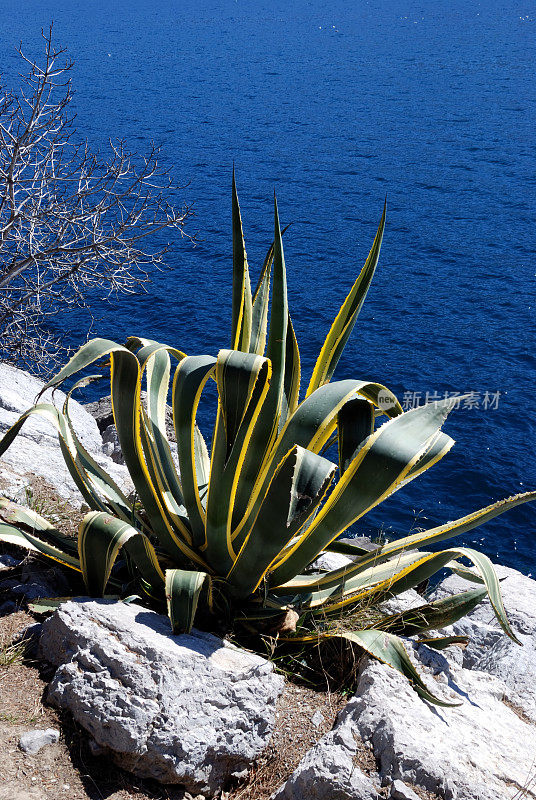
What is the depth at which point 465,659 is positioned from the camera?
3330 millimetres

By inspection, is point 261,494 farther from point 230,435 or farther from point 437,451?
point 437,451

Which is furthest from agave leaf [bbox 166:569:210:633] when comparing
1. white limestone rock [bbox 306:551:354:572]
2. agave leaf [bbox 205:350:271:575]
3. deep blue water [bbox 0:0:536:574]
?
deep blue water [bbox 0:0:536:574]

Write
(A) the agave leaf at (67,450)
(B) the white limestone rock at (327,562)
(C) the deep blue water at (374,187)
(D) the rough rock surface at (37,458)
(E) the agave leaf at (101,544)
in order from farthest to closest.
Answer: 1. (C) the deep blue water at (374,187)
2. (D) the rough rock surface at (37,458)
3. (B) the white limestone rock at (327,562)
4. (A) the agave leaf at (67,450)
5. (E) the agave leaf at (101,544)

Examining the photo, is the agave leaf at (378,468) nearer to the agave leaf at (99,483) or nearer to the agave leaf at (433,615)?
the agave leaf at (433,615)

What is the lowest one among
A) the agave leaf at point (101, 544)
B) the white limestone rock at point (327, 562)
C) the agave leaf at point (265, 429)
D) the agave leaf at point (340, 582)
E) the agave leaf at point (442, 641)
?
the white limestone rock at point (327, 562)

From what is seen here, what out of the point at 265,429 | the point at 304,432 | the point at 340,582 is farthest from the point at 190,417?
the point at 340,582

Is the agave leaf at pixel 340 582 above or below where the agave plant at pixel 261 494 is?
below

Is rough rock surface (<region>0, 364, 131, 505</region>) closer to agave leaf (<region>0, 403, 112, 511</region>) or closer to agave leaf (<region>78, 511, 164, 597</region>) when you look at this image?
agave leaf (<region>0, 403, 112, 511</region>)

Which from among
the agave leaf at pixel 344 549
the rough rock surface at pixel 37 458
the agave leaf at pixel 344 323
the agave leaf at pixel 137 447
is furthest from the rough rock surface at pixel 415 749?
the rough rock surface at pixel 37 458

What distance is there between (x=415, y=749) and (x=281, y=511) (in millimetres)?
786

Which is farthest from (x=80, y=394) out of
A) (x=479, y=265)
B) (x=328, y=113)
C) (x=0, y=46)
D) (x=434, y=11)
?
(x=434, y=11)

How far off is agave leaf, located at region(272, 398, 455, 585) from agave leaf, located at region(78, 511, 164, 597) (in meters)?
0.61

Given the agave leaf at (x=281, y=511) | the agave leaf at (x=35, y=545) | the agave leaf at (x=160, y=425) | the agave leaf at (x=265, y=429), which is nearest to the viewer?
the agave leaf at (x=281, y=511)

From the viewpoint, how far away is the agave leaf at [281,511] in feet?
7.29
